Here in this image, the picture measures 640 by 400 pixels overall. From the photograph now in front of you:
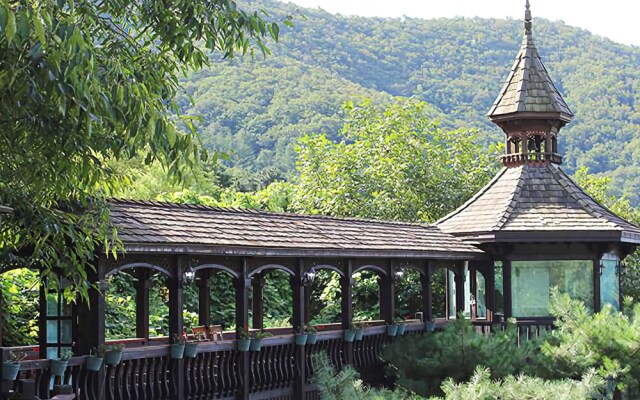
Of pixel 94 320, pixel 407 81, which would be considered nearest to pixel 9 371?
pixel 94 320

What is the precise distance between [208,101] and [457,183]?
3951cm

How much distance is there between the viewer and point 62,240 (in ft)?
32.4

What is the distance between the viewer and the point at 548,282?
1877 centimetres

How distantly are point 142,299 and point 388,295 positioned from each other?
4.21m

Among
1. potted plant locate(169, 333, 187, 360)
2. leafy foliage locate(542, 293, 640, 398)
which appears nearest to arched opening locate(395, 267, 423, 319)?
leafy foliage locate(542, 293, 640, 398)

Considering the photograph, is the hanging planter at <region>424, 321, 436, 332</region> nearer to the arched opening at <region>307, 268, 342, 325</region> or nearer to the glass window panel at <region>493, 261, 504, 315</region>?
the glass window panel at <region>493, 261, 504, 315</region>

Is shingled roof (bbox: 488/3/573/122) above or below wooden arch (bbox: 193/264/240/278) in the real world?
above

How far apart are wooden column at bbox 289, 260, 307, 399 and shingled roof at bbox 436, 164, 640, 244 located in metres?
5.12

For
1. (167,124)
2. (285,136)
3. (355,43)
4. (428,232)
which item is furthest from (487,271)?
(355,43)

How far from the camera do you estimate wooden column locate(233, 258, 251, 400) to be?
13258 mm

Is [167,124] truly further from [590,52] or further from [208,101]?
[590,52]

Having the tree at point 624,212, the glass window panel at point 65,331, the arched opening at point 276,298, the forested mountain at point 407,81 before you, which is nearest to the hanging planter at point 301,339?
the glass window panel at point 65,331

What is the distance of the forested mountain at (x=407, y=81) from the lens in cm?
6512

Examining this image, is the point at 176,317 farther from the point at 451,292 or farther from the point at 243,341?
the point at 451,292
